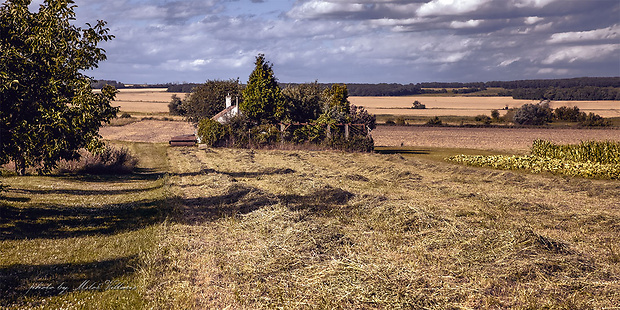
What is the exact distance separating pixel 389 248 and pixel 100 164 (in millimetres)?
18250

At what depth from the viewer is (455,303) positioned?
663 centimetres

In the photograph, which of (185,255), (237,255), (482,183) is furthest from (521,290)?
(482,183)

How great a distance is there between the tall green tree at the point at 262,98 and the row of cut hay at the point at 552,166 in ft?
53.1

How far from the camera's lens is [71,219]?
1254 cm

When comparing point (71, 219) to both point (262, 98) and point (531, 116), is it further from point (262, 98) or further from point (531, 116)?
point (531, 116)

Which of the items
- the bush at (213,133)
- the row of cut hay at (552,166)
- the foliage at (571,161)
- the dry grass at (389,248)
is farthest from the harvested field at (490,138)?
the dry grass at (389,248)

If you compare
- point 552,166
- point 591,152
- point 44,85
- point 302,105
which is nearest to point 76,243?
point 44,85

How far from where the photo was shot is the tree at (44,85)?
37.9 feet

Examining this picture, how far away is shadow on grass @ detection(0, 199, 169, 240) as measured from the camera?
36.7ft

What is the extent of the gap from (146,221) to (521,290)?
9379mm

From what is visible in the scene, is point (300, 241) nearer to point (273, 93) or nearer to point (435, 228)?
point (435, 228)

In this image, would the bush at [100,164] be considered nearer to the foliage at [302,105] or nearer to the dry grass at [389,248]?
the dry grass at [389,248]

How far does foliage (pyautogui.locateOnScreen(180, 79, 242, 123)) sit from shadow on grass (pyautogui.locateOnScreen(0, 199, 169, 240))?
144 feet

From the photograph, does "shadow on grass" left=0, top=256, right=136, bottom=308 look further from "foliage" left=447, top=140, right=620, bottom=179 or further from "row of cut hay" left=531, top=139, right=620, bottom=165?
"row of cut hay" left=531, top=139, right=620, bottom=165
